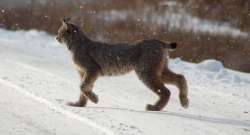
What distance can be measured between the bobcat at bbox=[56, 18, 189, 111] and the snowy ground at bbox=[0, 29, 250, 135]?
0.81 ft

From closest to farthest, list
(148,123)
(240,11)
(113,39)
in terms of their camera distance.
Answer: (148,123)
(113,39)
(240,11)

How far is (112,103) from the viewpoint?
9.53 metres

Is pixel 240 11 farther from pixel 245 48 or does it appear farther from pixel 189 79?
pixel 189 79

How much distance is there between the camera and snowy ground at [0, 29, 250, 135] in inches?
303

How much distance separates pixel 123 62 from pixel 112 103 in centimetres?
67

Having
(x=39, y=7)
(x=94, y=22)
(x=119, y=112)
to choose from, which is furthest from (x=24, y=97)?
(x=39, y=7)

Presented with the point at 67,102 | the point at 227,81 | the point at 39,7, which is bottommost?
the point at 39,7

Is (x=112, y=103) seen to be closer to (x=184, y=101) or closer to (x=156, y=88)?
(x=156, y=88)

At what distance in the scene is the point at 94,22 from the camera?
19406mm

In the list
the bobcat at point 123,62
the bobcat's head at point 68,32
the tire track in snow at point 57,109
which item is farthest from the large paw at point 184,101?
the bobcat's head at point 68,32

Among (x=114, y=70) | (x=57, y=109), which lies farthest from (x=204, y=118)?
(x=57, y=109)

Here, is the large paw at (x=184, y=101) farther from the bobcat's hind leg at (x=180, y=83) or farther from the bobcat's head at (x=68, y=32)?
the bobcat's head at (x=68, y=32)

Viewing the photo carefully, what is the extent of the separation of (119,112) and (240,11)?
1111 centimetres

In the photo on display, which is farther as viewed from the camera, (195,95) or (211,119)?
(195,95)
